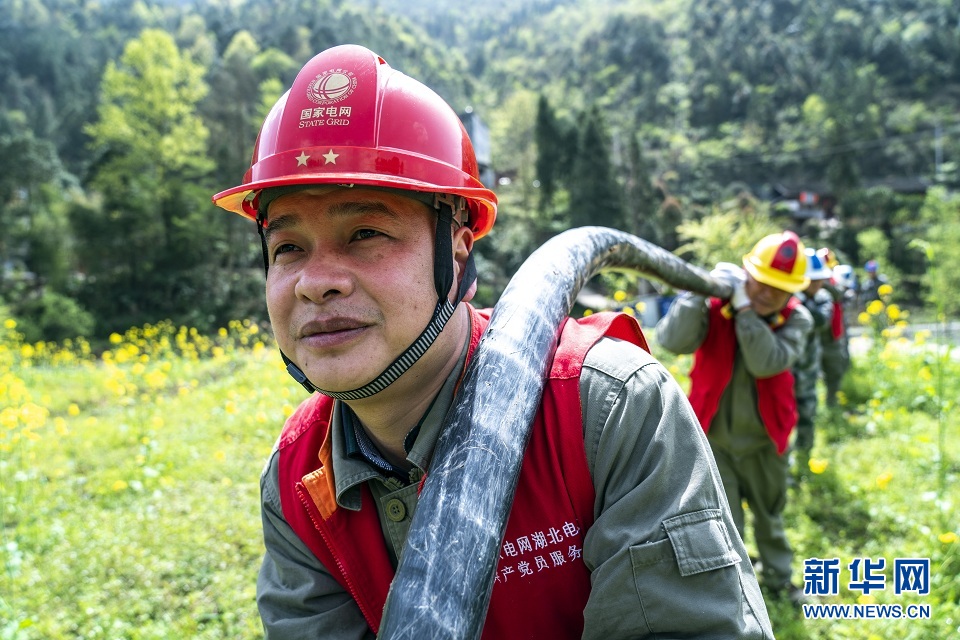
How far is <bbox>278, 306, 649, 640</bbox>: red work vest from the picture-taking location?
4.37 ft

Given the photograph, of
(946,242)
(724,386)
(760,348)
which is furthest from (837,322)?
(946,242)

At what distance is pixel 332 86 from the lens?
153cm

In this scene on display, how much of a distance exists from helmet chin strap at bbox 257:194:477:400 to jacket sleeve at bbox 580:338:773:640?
39 cm

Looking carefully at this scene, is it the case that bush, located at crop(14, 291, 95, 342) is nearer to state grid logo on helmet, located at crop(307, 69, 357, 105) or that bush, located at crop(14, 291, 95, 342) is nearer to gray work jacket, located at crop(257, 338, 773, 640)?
state grid logo on helmet, located at crop(307, 69, 357, 105)

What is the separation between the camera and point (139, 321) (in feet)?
108

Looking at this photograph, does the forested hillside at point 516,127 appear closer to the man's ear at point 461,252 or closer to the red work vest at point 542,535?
the man's ear at point 461,252

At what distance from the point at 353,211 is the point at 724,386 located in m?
3.13

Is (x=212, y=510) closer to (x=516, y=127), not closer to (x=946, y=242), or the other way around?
(x=946, y=242)

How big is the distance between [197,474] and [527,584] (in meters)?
5.49

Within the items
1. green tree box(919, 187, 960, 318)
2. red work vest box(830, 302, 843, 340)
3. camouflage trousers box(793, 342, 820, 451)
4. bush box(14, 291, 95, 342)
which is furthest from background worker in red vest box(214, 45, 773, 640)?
bush box(14, 291, 95, 342)

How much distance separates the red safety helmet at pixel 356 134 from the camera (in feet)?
4.79

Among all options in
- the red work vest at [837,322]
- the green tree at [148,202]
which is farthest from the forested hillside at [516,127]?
the red work vest at [837,322]

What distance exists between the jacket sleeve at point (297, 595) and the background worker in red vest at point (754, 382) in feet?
9.00

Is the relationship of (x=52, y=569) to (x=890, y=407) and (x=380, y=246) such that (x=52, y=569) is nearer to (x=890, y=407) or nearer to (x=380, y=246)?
(x=380, y=246)
